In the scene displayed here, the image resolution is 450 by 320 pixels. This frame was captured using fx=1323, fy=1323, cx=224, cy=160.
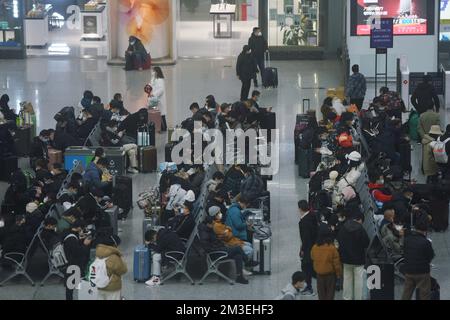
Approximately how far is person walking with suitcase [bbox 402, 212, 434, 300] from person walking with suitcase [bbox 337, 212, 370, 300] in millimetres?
763

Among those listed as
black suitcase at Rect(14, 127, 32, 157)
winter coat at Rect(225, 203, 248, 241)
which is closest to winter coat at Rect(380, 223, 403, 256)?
winter coat at Rect(225, 203, 248, 241)

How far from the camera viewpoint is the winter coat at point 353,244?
17734 mm

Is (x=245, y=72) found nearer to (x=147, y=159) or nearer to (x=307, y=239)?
(x=147, y=159)

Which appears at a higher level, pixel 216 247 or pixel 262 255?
pixel 216 247

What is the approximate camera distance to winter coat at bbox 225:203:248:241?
19406 millimetres

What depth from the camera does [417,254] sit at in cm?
1700

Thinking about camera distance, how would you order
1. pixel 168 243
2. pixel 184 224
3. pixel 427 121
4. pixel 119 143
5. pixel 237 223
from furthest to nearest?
1. pixel 427 121
2. pixel 119 143
3. pixel 237 223
4. pixel 184 224
5. pixel 168 243

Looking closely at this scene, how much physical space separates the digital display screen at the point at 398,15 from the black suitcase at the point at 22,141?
37.6 feet

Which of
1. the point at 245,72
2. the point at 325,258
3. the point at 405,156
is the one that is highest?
the point at 245,72

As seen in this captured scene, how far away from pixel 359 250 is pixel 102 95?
17.0 m

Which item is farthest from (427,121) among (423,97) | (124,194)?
(124,194)

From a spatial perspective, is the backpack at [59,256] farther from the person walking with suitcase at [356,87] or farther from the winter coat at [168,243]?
the person walking with suitcase at [356,87]

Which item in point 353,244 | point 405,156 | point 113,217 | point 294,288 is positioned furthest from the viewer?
point 405,156

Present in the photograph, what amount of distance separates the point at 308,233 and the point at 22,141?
9543 millimetres
